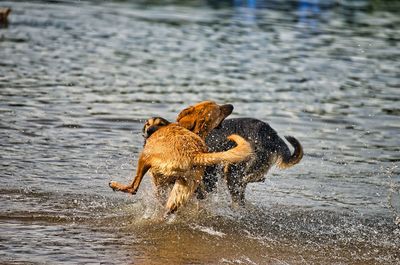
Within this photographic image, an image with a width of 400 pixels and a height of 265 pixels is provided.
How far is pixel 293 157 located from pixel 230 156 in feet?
6.38

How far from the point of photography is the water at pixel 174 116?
810 cm

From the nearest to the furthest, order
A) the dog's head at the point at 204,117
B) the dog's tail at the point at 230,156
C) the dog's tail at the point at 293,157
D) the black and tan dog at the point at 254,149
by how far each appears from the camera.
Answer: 1. the dog's tail at the point at 230,156
2. the dog's head at the point at 204,117
3. the black and tan dog at the point at 254,149
4. the dog's tail at the point at 293,157

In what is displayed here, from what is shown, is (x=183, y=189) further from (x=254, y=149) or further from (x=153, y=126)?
(x=254, y=149)

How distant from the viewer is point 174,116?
13.5m

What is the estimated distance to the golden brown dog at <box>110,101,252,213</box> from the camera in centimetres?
764

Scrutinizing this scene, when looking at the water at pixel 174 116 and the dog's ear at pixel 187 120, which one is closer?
the water at pixel 174 116

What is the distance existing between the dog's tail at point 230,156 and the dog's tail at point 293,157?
1.69 m

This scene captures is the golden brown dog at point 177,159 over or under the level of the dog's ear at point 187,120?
under

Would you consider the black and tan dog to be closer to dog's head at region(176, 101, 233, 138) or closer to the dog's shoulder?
dog's head at region(176, 101, 233, 138)

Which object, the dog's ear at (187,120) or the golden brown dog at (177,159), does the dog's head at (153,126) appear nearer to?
the golden brown dog at (177,159)

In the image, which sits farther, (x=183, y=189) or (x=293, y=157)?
(x=293, y=157)

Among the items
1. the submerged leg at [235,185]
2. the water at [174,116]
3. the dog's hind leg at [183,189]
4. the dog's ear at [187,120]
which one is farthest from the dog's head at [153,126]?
the submerged leg at [235,185]

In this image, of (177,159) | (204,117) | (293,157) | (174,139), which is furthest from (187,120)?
(293,157)

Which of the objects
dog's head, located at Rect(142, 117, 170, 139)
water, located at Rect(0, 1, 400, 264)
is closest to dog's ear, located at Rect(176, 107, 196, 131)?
dog's head, located at Rect(142, 117, 170, 139)
